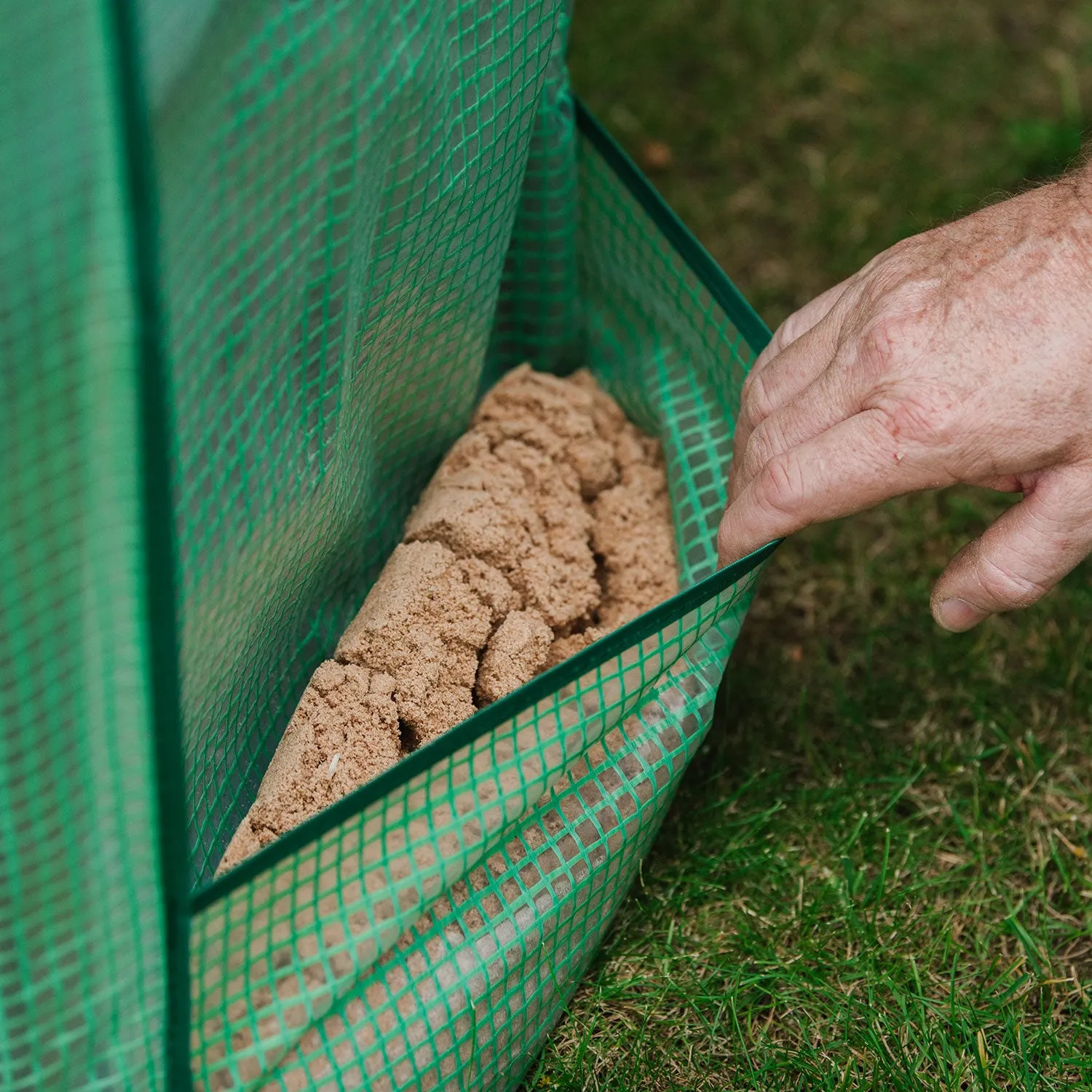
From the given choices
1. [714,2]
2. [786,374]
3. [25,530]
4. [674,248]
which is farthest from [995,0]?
[25,530]

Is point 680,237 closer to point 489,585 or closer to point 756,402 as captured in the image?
point 756,402

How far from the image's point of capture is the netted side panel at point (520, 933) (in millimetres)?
1181

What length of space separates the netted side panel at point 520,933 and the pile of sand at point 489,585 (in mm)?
163

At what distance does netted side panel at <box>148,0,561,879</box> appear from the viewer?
1037mm

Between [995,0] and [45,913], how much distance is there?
308 cm

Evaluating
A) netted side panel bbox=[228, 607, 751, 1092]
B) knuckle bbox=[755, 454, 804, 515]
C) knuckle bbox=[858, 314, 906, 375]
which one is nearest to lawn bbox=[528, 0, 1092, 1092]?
netted side panel bbox=[228, 607, 751, 1092]

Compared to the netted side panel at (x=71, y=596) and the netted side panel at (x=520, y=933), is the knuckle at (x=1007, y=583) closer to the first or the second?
the netted side panel at (x=520, y=933)

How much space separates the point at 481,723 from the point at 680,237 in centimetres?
83

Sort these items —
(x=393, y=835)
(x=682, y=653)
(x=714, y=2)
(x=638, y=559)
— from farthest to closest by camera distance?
(x=714, y=2)
(x=638, y=559)
(x=682, y=653)
(x=393, y=835)

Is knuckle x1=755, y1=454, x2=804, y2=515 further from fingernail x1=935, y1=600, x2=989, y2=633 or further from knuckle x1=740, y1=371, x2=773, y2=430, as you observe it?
fingernail x1=935, y1=600, x2=989, y2=633

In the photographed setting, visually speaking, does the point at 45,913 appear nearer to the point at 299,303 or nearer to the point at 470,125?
the point at 299,303

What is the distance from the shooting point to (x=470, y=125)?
1.41m

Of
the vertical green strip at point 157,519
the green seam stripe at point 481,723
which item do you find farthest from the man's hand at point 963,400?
the vertical green strip at point 157,519

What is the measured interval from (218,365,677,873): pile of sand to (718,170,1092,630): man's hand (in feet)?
0.84
